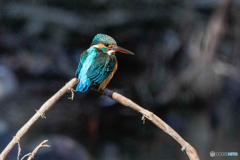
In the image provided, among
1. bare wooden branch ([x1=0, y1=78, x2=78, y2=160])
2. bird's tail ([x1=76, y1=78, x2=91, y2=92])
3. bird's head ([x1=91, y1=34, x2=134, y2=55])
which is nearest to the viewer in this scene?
bare wooden branch ([x1=0, y1=78, x2=78, y2=160])

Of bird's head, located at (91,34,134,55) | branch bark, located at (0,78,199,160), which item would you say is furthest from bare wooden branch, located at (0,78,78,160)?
bird's head, located at (91,34,134,55)

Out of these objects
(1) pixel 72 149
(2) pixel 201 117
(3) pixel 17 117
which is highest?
(3) pixel 17 117

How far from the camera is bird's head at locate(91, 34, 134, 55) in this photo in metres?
1.36

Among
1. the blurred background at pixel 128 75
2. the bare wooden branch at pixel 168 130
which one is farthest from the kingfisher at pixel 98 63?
the bare wooden branch at pixel 168 130

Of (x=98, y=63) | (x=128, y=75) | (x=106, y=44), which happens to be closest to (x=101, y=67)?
(x=98, y=63)

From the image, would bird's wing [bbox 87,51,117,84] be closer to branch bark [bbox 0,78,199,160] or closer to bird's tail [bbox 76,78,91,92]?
bird's tail [bbox 76,78,91,92]

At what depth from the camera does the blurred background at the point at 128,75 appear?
146 cm

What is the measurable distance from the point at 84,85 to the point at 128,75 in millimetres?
361

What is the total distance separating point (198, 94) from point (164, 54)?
30 centimetres

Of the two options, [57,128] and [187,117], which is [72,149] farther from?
[187,117]

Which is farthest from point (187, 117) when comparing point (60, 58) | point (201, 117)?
point (60, 58)

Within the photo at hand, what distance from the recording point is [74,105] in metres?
1.53

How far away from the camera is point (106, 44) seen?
1.36m

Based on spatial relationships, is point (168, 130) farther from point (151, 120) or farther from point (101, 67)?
point (101, 67)
